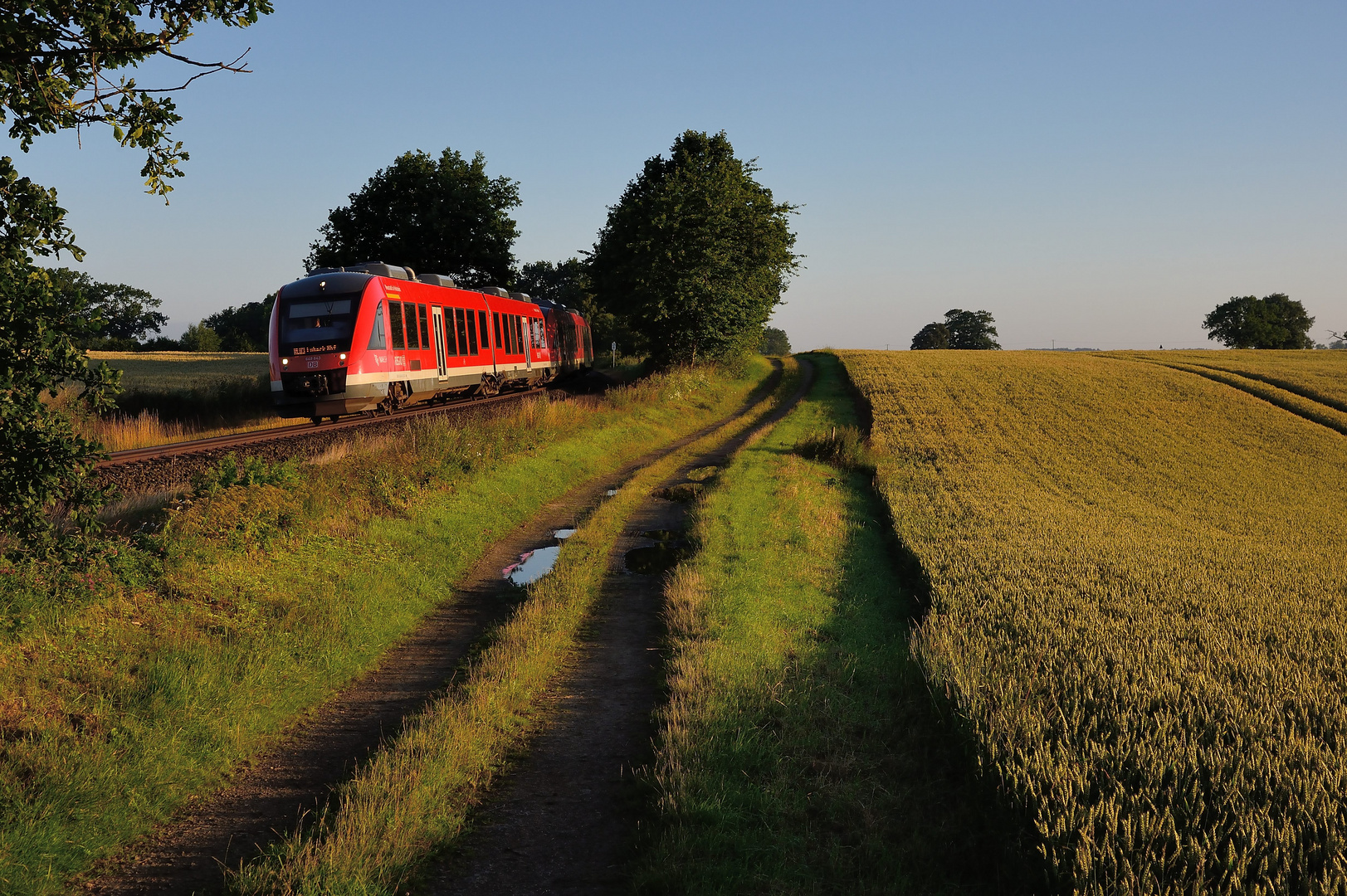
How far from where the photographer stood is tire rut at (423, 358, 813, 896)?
4.63 metres

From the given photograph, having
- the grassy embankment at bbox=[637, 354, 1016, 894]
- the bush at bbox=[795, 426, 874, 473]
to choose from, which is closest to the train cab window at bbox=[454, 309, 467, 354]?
the bush at bbox=[795, 426, 874, 473]

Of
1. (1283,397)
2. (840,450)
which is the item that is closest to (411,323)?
(840,450)

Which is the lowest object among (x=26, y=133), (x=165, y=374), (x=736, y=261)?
(x=165, y=374)

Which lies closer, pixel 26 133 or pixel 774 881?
pixel 774 881

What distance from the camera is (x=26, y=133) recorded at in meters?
5.18

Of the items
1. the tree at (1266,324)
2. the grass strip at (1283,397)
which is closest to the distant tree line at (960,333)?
the tree at (1266,324)

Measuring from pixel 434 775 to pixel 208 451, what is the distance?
1084 centimetres

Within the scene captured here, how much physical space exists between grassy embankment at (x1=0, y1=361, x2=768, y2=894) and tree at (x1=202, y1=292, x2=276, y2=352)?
83834mm

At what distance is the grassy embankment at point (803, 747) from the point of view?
473cm

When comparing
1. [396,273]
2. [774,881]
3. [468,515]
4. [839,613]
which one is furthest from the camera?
[396,273]

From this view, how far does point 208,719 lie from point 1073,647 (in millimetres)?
7510

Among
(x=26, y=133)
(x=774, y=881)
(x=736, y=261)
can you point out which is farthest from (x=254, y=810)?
(x=736, y=261)

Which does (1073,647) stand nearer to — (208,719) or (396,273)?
(208,719)

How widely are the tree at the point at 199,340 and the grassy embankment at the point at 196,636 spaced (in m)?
84.8
